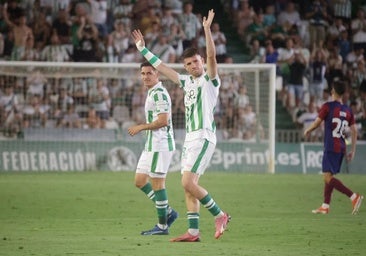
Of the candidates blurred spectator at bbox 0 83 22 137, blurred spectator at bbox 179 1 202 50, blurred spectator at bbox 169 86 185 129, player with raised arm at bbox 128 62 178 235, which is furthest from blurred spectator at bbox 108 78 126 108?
player with raised arm at bbox 128 62 178 235

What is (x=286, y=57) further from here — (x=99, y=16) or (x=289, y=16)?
(x=99, y=16)

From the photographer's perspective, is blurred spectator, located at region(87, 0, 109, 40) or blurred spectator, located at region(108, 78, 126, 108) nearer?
blurred spectator, located at region(108, 78, 126, 108)

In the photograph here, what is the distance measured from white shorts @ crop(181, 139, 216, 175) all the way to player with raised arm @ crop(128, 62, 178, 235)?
83 cm

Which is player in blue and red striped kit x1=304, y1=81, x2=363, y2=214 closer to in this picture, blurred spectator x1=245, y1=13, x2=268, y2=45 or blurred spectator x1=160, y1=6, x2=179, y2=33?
blurred spectator x1=160, y1=6, x2=179, y2=33

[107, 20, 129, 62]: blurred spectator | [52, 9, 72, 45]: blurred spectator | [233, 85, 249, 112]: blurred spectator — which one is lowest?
[233, 85, 249, 112]: blurred spectator

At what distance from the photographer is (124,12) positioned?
30953 mm

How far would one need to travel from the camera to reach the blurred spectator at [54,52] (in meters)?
29.0

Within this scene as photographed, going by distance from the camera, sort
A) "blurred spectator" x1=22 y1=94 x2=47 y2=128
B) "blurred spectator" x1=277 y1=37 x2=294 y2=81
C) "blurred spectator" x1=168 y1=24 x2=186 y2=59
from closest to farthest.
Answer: "blurred spectator" x1=22 y1=94 x2=47 y2=128
"blurred spectator" x1=168 y1=24 x2=186 y2=59
"blurred spectator" x1=277 y1=37 x2=294 y2=81

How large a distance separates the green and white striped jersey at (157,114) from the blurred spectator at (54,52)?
16.3 metres

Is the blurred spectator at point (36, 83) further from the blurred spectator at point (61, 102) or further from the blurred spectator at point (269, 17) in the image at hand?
the blurred spectator at point (269, 17)

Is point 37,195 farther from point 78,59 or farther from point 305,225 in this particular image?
point 78,59

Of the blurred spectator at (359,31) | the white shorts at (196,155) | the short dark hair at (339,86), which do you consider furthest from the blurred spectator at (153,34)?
the white shorts at (196,155)

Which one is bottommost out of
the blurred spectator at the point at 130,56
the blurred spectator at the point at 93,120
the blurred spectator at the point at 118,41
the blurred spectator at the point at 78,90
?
the blurred spectator at the point at 93,120

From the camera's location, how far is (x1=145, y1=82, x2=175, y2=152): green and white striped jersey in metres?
12.8
